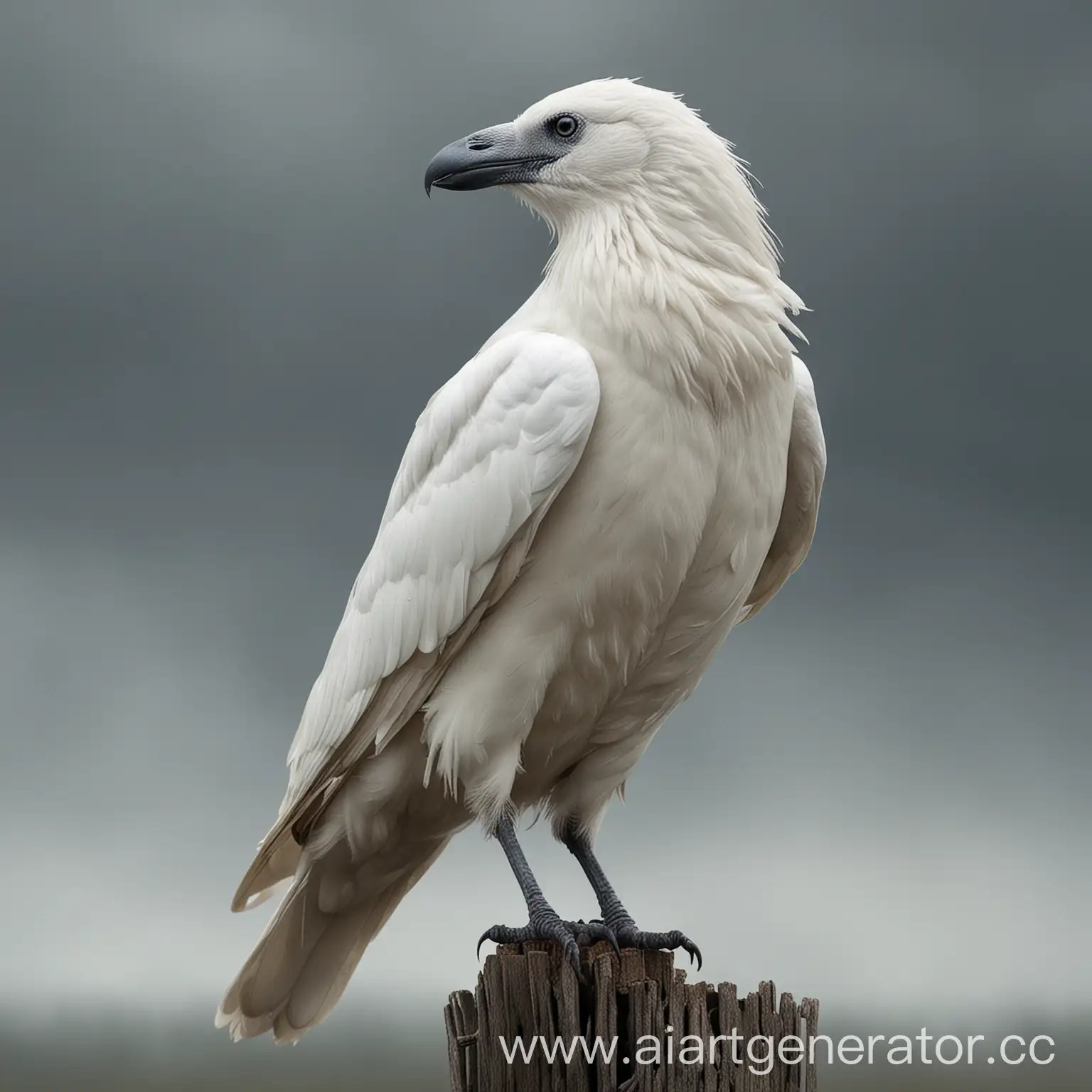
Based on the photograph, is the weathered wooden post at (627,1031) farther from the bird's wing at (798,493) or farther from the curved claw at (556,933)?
the bird's wing at (798,493)

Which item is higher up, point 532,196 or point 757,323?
point 532,196

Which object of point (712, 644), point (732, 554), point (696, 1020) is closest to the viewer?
point (696, 1020)

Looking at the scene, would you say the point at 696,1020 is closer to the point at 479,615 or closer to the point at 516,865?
the point at 516,865

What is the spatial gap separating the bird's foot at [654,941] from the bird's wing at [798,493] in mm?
1580

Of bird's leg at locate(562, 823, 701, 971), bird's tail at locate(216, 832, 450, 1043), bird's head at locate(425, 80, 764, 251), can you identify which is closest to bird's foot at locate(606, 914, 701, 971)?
bird's leg at locate(562, 823, 701, 971)

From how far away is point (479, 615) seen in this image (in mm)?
5484

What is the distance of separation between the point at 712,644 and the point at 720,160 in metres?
1.93

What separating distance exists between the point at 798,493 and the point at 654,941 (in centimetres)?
195

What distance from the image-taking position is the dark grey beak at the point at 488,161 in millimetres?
5840

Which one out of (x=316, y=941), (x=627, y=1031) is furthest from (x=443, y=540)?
(x=316, y=941)

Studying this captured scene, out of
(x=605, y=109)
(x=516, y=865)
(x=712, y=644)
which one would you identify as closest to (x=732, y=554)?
(x=712, y=644)

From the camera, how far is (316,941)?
652cm

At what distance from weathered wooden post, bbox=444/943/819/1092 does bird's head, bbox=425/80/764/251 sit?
2.89 meters

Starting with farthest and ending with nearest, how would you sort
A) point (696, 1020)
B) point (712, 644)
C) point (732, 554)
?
point (712, 644)
point (732, 554)
point (696, 1020)
